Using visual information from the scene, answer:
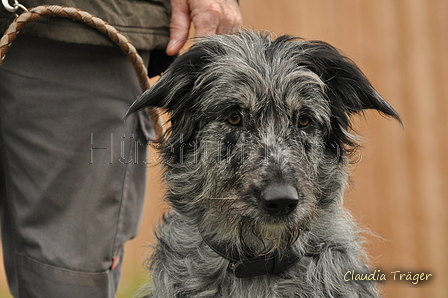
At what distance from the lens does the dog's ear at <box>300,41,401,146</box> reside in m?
2.94

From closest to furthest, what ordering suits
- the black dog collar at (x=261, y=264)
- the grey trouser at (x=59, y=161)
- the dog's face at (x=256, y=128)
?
the dog's face at (x=256, y=128)
the black dog collar at (x=261, y=264)
the grey trouser at (x=59, y=161)

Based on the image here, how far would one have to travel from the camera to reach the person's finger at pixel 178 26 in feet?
10.7

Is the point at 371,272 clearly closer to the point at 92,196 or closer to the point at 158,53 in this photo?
the point at 92,196

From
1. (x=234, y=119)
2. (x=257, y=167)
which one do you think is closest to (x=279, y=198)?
(x=257, y=167)

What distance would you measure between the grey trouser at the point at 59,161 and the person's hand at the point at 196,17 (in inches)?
13.9

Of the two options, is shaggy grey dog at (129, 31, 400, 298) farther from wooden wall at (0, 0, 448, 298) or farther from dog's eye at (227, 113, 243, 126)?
wooden wall at (0, 0, 448, 298)

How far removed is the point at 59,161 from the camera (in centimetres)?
298

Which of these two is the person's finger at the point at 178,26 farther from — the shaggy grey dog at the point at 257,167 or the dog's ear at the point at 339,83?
the dog's ear at the point at 339,83

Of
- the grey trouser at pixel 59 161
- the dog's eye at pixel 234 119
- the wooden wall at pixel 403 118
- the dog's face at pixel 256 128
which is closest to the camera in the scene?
the dog's face at pixel 256 128

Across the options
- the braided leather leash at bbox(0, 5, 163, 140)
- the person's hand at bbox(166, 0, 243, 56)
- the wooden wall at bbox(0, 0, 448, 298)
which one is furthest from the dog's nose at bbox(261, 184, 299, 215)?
the wooden wall at bbox(0, 0, 448, 298)

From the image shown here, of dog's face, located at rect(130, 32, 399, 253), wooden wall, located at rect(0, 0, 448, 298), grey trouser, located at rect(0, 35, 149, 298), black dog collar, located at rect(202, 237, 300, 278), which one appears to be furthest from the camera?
wooden wall, located at rect(0, 0, 448, 298)

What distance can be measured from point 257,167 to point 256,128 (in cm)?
28

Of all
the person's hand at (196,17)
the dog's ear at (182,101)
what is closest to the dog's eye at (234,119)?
the dog's ear at (182,101)

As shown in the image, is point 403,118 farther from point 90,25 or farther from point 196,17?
point 90,25
